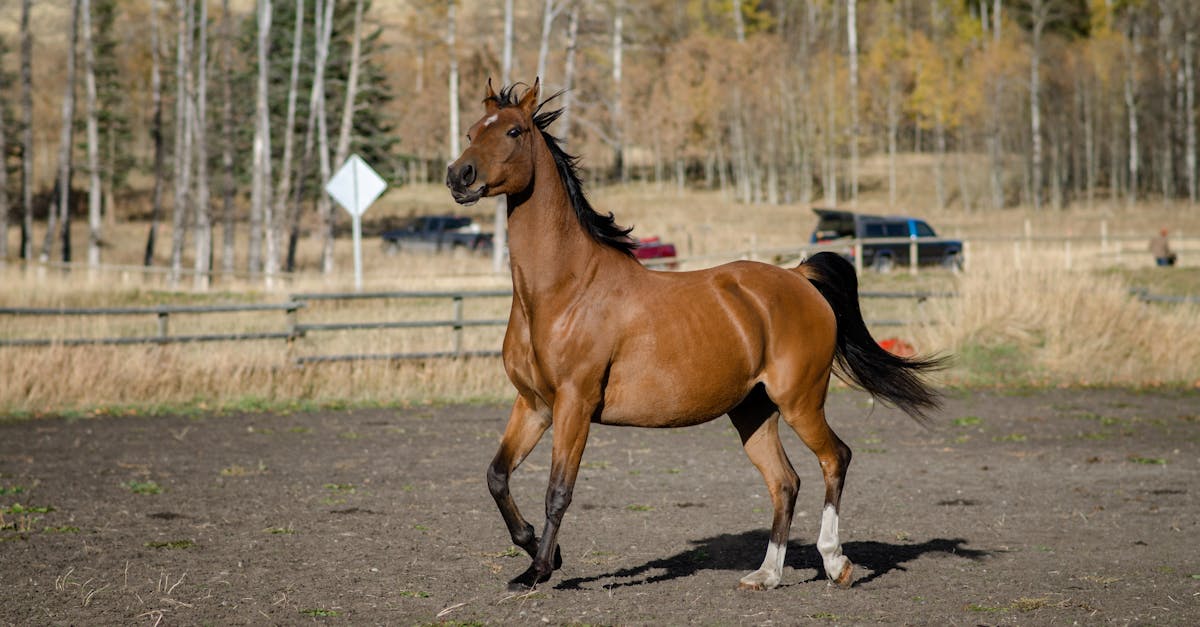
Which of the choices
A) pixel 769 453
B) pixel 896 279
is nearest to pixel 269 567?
pixel 769 453

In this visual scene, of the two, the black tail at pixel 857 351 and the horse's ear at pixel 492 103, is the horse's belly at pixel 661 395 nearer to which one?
the black tail at pixel 857 351

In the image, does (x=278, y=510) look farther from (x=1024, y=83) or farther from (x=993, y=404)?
(x=1024, y=83)

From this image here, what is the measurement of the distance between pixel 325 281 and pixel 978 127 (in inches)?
2001

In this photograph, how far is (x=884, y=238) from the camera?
107 feet

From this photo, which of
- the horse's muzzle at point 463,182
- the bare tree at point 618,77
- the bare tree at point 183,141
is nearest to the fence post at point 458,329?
the horse's muzzle at point 463,182

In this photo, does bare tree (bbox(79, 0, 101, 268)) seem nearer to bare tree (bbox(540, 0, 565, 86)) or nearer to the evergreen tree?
bare tree (bbox(540, 0, 565, 86))

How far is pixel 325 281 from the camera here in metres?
26.2

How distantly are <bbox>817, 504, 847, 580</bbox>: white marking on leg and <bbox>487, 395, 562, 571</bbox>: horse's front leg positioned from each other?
1457mm

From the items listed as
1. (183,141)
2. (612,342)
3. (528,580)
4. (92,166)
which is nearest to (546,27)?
(183,141)

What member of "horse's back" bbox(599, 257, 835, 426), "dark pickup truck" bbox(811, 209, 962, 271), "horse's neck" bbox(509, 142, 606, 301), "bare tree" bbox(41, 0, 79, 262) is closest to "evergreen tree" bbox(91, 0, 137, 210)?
"bare tree" bbox(41, 0, 79, 262)

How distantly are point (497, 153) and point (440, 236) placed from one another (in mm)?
41905

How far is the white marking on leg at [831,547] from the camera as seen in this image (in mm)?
6053

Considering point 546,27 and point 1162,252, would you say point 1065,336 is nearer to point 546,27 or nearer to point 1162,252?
point 1162,252

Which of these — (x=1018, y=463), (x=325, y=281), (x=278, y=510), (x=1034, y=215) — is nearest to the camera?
(x=278, y=510)
